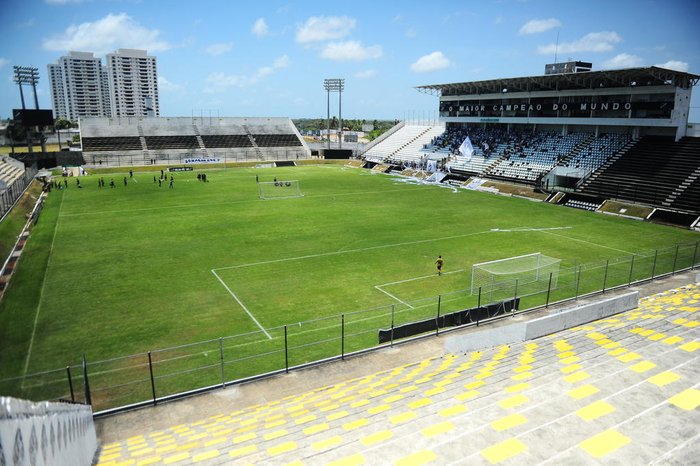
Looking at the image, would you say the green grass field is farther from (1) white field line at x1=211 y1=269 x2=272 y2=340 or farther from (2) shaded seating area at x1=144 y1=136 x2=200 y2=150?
(2) shaded seating area at x1=144 y1=136 x2=200 y2=150

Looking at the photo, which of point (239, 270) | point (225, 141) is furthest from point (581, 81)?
point (225, 141)

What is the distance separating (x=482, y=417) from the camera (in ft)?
36.9

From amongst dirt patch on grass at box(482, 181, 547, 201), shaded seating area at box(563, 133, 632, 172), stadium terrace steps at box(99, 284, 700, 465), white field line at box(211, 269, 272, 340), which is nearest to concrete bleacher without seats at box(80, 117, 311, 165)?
dirt patch on grass at box(482, 181, 547, 201)

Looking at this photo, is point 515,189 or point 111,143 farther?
point 111,143

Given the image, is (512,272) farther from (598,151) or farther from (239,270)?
→ (598,151)

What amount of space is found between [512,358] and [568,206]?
39096 mm

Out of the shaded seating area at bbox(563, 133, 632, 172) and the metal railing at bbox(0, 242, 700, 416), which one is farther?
the shaded seating area at bbox(563, 133, 632, 172)

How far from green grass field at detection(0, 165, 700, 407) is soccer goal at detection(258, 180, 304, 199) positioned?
2621 mm

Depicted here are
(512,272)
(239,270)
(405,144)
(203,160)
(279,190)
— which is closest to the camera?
(512,272)

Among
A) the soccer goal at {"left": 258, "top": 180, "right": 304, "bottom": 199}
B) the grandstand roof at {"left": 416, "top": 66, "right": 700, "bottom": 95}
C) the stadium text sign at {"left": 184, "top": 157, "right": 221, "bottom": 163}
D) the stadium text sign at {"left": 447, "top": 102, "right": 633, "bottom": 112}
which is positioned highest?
the grandstand roof at {"left": 416, "top": 66, "right": 700, "bottom": 95}

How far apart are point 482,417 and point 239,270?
18386 mm

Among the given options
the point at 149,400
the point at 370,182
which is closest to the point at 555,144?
the point at 370,182

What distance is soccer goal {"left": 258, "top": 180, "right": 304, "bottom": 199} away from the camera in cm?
5334

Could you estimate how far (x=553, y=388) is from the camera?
12516 millimetres
